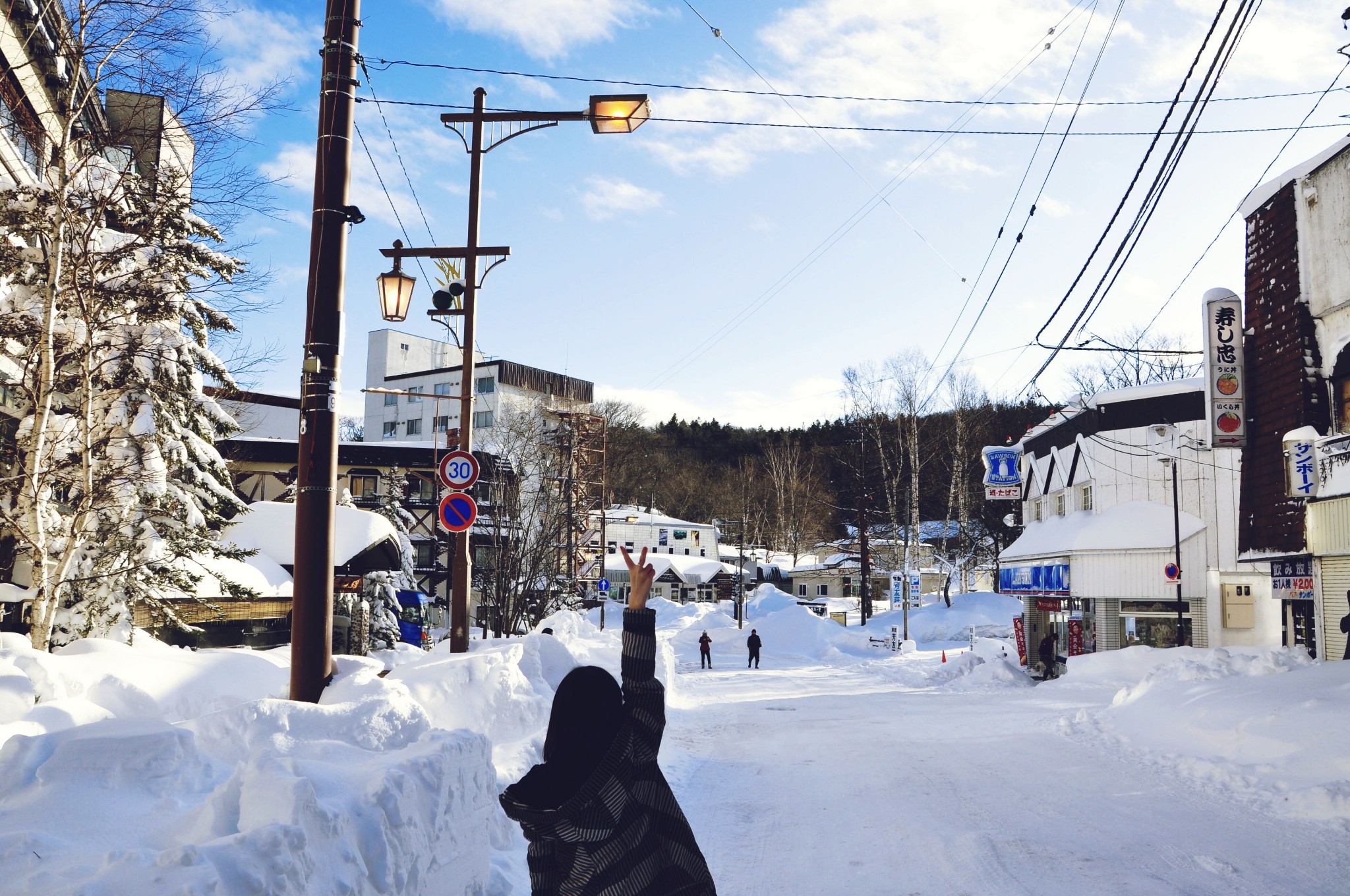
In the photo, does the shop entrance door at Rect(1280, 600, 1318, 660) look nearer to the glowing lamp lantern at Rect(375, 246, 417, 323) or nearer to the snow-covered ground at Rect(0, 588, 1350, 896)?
the snow-covered ground at Rect(0, 588, 1350, 896)

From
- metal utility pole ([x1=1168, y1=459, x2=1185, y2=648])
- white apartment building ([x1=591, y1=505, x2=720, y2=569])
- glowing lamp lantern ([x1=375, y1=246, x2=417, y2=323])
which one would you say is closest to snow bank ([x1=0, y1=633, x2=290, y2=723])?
glowing lamp lantern ([x1=375, y1=246, x2=417, y2=323])

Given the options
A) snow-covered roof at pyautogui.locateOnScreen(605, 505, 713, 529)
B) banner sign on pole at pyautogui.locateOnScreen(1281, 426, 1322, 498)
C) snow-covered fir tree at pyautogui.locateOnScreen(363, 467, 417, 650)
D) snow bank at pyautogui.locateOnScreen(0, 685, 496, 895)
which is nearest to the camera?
snow bank at pyautogui.locateOnScreen(0, 685, 496, 895)

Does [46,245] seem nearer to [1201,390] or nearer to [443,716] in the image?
[443,716]

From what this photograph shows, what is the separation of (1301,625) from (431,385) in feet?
197

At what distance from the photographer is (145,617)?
631 inches

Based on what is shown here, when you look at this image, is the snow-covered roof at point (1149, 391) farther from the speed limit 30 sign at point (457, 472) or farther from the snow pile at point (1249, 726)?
the speed limit 30 sign at point (457, 472)

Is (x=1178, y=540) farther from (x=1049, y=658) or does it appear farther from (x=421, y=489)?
(x=421, y=489)

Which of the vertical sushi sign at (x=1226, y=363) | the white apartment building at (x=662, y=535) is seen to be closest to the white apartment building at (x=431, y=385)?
the white apartment building at (x=662, y=535)

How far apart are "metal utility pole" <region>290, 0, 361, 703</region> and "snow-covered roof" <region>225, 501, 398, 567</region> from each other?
12.6 metres

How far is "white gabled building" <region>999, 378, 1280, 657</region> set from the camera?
26625 mm

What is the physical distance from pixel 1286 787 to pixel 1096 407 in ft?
73.9

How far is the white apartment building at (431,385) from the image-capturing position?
6769 cm

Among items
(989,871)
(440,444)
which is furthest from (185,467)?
(440,444)

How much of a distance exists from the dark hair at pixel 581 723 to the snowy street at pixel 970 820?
15.9ft
